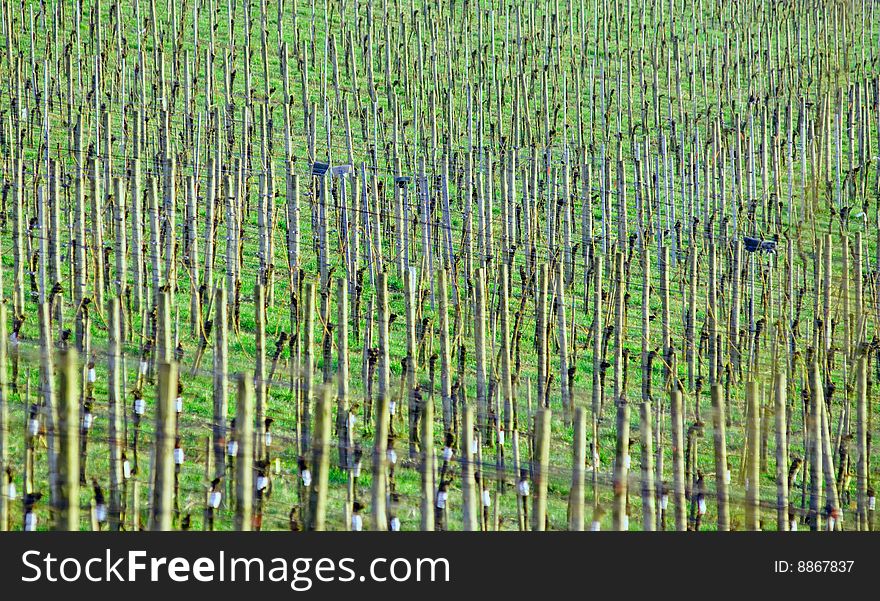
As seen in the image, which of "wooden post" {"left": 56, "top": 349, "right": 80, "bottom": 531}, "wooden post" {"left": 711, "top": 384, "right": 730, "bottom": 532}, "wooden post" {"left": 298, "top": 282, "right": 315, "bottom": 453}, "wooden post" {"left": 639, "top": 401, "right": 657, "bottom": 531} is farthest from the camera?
"wooden post" {"left": 298, "top": 282, "right": 315, "bottom": 453}

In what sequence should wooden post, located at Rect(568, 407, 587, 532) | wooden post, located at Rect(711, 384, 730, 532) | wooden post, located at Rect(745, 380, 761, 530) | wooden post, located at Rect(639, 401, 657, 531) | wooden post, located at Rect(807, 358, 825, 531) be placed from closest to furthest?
wooden post, located at Rect(568, 407, 587, 532)
wooden post, located at Rect(639, 401, 657, 531)
wooden post, located at Rect(745, 380, 761, 530)
wooden post, located at Rect(711, 384, 730, 532)
wooden post, located at Rect(807, 358, 825, 531)

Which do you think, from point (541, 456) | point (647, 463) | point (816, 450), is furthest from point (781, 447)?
point (541, 456)

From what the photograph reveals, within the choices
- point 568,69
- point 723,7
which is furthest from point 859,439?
point 723,7

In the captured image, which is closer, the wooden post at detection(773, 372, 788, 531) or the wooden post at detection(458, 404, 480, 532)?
the wooden post at detection(458, 404, 480, 532)

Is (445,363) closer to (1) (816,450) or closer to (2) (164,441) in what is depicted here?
(1) (816,450)

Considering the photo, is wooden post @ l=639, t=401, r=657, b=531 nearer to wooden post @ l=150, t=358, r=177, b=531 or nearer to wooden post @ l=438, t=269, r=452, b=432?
wooden post @ l=438, t=269, r=452, b=432

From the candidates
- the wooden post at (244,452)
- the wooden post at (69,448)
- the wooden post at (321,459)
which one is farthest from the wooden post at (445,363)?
the wooden post at (69,448)

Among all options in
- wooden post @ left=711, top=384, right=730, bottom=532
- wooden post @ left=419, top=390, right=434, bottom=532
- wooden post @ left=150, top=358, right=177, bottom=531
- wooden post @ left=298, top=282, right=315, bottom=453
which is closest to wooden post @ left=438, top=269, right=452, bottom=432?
wooden post @ left=298, top=282, right=315, bottom=453

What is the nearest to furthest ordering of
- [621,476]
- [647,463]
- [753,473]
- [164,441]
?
[164,441] → [621,476] → [647,463] → [753,473]

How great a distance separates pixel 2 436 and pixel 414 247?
7275mm

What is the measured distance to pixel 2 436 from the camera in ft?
28.2

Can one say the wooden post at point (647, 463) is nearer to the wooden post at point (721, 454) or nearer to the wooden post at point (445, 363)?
the wooden post at point (721, 454)

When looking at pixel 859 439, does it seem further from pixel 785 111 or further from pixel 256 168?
pixel 785 111
